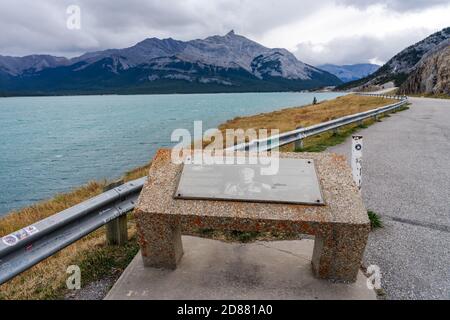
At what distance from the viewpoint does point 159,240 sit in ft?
11.7

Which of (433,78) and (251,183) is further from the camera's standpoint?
(433,78)

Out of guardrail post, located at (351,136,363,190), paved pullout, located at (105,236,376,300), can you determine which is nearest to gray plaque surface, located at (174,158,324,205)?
paved pullout, located at (105,236,376,300)

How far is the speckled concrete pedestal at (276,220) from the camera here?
10.7 feet

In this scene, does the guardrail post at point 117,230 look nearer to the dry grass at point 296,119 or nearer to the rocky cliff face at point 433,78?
the dry grass at point 296,119

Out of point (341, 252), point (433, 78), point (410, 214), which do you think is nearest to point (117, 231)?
point (341, 252)

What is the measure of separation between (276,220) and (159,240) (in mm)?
1223

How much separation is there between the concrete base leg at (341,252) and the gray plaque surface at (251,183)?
13.8 inches

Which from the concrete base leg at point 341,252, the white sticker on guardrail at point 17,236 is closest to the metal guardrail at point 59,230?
the white sticker on guardrail at point 17,236

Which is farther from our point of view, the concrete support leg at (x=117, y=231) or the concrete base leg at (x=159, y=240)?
the concrete support leg at (x=117, y=231)

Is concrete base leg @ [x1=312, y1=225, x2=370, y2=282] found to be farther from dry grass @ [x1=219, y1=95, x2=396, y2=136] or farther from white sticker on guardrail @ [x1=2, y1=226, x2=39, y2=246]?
dry grass @ [x1=219, y1=95, x2=396, y2=136]

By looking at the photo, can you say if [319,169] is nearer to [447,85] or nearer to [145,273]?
[145,273]

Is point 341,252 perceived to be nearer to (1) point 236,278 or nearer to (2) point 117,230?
(1) point 236,278

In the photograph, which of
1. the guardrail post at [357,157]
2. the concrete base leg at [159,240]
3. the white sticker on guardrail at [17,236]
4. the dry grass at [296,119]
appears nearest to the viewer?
the white sticker on guardrail at [17,236]

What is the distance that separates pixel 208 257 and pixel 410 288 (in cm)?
211
